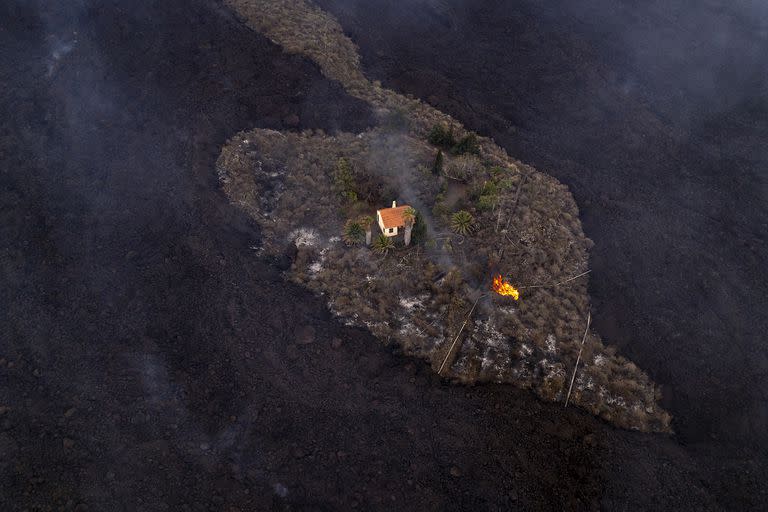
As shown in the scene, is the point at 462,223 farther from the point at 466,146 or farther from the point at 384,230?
the point at 466,146

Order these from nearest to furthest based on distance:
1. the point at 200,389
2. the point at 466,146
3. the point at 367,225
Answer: the point at 200,389, the point at 367,225, the point at 466,146

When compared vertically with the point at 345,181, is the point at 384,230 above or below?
above

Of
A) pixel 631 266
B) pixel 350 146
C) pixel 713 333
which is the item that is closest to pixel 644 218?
pixel 631 266

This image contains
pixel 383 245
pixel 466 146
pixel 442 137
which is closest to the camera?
pixel 383 245

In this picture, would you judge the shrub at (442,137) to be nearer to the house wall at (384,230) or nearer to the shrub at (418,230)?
the shrub at (418,230)

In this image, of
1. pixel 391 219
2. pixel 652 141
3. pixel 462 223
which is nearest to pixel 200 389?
pixel 391 219

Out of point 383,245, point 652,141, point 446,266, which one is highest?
point 652,141

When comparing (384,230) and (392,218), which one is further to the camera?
(384,230)

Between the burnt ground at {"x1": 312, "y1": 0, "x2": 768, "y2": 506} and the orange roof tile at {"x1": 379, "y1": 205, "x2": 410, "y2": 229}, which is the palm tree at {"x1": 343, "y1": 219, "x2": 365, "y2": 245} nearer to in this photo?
the orange roof tile at {"x1": 379, "y1": 205, "x2": 410, "y2": 229}
